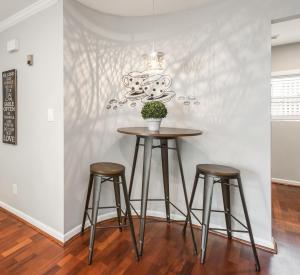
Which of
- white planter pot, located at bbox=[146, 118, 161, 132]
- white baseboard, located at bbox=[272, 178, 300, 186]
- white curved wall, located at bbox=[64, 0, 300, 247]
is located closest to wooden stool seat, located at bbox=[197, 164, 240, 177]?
white curved wall, located at bbox=[64, 0, 300, 247]

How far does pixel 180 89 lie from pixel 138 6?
3.00ft

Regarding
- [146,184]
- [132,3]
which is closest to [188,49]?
[132,3]

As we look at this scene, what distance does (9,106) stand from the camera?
233 centimetres

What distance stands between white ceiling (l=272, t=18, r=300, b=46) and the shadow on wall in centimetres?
125

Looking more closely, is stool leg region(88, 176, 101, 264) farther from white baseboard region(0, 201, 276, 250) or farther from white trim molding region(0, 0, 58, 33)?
white trim molding region(0, 0, 58, 33)

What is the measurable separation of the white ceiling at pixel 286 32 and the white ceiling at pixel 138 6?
4.64 ft

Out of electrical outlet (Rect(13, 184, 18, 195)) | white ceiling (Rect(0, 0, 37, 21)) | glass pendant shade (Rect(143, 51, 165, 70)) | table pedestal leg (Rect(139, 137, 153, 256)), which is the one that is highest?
white ceiling (Rect(0, 0, 37, 21))

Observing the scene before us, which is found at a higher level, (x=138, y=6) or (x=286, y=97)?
(x=138, y=6)

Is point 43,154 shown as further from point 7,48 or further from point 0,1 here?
point 0,1

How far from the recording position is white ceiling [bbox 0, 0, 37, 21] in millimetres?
1906

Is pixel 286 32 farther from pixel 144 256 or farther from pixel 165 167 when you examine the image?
pixel 144 256

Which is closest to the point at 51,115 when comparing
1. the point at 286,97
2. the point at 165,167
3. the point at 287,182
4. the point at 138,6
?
the point at 165,167

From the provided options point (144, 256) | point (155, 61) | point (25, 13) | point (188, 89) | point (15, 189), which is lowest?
point (144, 256)

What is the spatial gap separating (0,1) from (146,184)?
2.16 metres
